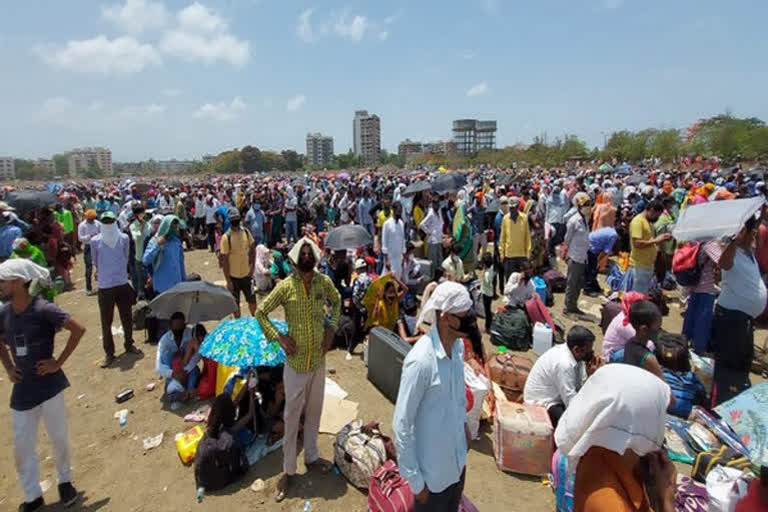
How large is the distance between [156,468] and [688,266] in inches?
226

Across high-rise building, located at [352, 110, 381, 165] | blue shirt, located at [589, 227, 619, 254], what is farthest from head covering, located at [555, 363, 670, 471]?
high-rise building, located at [352, 110, 381, 165]

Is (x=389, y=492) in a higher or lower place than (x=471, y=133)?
lower

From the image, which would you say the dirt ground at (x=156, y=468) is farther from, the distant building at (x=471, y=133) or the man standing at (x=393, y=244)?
the distant building at (x=471, y=133)

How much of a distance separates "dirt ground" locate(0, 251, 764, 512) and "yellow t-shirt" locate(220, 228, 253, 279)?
5.75 feet

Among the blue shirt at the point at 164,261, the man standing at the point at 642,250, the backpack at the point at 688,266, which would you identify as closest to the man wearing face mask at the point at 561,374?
the backpack at the point at 688,266

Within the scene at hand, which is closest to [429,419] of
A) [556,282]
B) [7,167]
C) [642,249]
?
[642,249]

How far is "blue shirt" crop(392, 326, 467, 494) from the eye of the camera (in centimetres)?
203

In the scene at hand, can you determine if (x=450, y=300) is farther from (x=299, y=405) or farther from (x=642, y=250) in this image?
(x=642, y=250)

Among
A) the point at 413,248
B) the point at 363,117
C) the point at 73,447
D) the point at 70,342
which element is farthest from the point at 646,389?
the point at 363,117

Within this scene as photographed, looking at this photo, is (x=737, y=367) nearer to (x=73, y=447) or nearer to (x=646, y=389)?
(x=646, y=389)

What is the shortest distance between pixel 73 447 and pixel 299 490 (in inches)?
99.0

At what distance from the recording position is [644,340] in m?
3.20

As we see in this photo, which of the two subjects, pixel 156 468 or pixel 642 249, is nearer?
pixel 156 468

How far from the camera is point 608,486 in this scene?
1.71 metres
